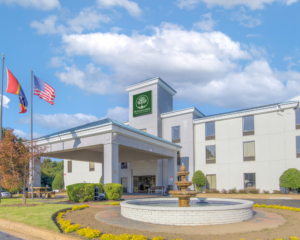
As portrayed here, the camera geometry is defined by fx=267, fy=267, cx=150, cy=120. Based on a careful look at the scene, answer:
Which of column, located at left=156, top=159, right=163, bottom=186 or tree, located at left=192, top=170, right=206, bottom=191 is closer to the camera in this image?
tree, located at left=192, top=170, right=206, bottom=191

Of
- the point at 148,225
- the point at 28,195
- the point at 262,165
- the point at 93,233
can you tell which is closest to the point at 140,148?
the point at 28,195

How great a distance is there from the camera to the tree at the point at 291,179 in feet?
80.9

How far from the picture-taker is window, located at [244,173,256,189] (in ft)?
94.2

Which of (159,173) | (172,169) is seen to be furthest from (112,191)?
(159,173)

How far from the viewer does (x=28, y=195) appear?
77.0 ft

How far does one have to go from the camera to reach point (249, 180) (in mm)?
28938

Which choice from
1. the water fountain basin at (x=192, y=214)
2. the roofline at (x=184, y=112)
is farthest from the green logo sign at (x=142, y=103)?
the water fountain basin at (x=192, y=214)

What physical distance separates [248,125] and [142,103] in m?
14.0

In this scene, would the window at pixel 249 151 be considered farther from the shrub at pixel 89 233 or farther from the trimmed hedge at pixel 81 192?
the shrub at pixel 89 233

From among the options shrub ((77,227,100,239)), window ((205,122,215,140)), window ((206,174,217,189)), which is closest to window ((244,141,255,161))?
window ((205,122,215,140))

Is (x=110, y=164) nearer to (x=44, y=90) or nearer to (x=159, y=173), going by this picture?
(x=44, y=90)

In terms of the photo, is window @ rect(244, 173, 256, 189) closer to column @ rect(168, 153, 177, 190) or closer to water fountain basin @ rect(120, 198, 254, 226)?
column @ rect(168, 153, 177, 190)

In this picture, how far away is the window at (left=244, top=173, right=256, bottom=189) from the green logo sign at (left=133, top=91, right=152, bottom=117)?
14337mm

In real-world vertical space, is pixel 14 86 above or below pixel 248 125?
above
